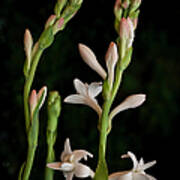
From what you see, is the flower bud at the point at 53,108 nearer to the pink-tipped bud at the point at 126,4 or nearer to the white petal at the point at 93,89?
the white petal at the point at 93,89

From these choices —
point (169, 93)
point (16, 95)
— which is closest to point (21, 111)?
point (16, 95)

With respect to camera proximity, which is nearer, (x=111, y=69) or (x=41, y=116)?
(x=111, y=69)

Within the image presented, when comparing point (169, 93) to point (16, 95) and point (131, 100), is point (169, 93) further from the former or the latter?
point (131, 100)

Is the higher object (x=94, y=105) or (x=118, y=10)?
(x=118, y=10)

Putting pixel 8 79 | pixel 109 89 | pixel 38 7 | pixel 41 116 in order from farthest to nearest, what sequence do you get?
pixel 38 7
pixel 8 79
pixel 41 116
pixel 109 89

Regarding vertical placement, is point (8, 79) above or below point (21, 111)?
above

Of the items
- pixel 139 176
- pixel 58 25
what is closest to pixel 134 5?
pixel 58 25

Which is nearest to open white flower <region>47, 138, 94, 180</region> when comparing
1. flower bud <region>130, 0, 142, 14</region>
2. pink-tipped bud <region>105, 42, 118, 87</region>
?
pink-tipped bud <region>105, 42, 118, 87</region>

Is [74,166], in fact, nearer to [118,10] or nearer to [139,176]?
[139,176]

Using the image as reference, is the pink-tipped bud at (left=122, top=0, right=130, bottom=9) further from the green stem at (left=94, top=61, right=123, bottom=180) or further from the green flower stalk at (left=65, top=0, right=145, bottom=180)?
the green stem at (left=94, top=61, right=123, bottom=180)
